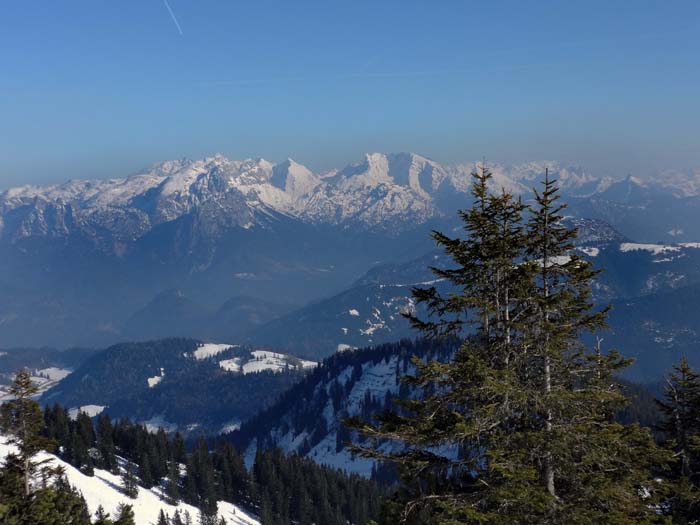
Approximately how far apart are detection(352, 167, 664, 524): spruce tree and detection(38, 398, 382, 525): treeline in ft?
354

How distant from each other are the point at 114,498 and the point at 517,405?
103944 mm

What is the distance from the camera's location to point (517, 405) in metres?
16.0

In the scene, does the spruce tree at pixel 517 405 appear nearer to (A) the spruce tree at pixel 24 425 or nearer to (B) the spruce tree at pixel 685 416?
(B) the spruce tree at pixel 685 416

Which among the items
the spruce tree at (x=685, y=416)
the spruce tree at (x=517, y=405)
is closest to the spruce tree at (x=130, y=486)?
the spruce tree at (x=685, y=416)

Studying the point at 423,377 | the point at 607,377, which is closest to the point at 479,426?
the point at 423,377

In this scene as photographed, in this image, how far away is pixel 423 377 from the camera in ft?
54.1

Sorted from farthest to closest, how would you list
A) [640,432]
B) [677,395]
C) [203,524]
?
[203,524]
[677,395]
[640,432]

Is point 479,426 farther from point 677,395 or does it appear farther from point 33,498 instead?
point 33,498

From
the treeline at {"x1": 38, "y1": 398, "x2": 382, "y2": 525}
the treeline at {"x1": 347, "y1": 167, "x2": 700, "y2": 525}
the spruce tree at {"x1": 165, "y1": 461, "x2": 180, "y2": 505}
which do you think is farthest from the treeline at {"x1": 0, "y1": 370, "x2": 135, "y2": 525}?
the spruce tree at {"x1": 165, "y1": 461, "x2": 180, "y2": 505}

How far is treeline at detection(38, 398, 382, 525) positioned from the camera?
391 feet

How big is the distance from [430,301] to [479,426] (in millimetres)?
4143

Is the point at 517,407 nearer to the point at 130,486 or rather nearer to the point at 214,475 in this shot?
the point at 130,486

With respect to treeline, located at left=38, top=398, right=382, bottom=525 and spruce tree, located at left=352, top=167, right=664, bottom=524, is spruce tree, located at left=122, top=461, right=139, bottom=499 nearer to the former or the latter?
treeline, located at left=38, top=398, right=382, bottom=525

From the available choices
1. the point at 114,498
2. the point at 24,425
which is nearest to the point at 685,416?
the point at 24,425
